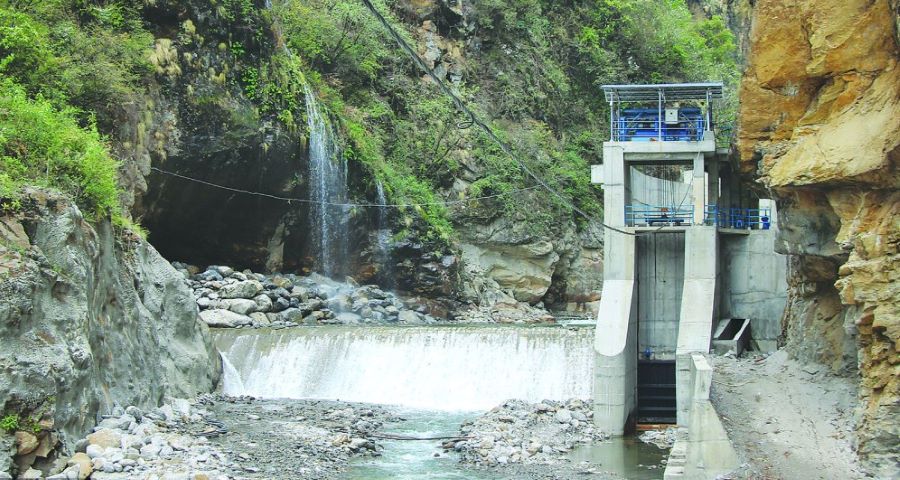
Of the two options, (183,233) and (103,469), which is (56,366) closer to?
(103,469)

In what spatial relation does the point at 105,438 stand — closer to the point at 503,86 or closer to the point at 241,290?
the point at 241,290

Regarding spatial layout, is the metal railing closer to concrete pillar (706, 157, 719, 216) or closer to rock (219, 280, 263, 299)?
concrete pillar (706, 157, 719, 216)

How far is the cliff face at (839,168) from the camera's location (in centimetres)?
995

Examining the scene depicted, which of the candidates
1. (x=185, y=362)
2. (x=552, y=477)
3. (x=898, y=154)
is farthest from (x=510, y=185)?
(x=898, y=154)

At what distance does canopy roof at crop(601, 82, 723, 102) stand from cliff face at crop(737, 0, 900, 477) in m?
4.59

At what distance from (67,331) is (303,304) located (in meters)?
14.0

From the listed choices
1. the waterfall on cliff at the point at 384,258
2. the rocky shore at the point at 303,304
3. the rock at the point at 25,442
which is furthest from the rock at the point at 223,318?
the rock at the point at 25,442

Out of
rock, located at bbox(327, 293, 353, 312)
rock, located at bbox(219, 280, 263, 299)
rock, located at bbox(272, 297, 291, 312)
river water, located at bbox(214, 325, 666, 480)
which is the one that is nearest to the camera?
river water, located at bbox(214, 325, 666, 480)

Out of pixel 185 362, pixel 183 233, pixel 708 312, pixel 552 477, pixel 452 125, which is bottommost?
pixel 552 477

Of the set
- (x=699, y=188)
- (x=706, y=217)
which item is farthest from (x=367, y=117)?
(x=699, y=188)

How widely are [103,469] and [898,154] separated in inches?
421

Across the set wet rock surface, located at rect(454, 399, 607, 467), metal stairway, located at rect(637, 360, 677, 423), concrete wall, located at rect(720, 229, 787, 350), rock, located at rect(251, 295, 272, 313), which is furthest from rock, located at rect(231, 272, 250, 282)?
concrete wall, located at rect(720, 229, 787, 350)

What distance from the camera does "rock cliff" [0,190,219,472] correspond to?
10.7m

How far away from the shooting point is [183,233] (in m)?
27.1
